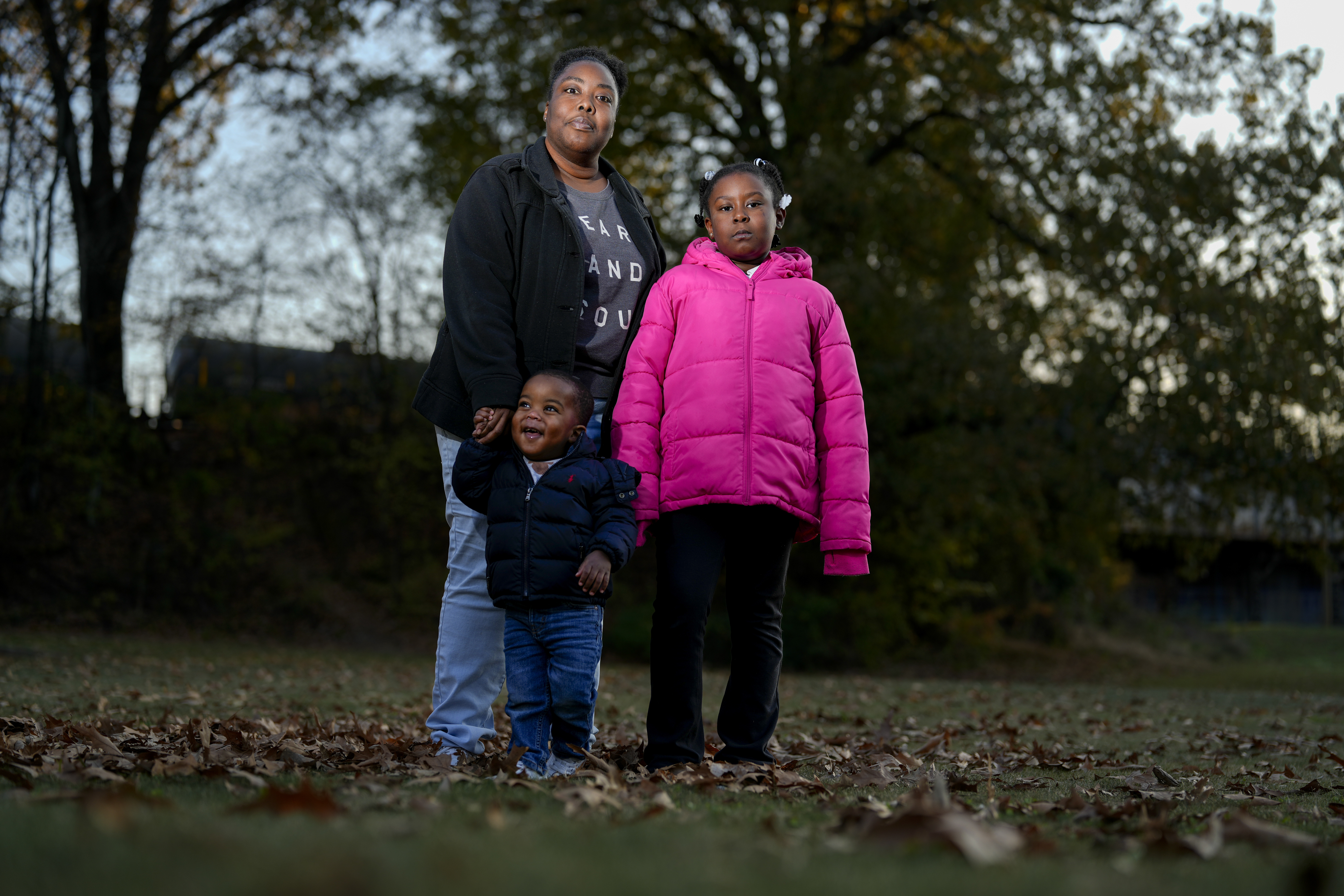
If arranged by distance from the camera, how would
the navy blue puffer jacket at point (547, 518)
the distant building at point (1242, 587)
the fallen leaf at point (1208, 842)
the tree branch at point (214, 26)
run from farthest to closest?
the distant building at point (1242, 587)
the tree branch at point (214, 26)
the navy blue puffer jacket at point (547, 518)
the fallen leaf at point (1208, 842)

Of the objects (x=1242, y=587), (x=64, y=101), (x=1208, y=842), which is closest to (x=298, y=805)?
(x=1208, y=842)

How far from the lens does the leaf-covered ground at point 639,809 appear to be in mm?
1589

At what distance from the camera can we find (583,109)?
380 centimetres

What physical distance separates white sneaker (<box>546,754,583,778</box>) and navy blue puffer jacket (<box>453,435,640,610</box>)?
0.46 metres

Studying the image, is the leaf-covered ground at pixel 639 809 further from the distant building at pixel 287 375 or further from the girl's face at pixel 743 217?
the distant building at pixel 287 375

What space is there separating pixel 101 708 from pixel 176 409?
1238cm

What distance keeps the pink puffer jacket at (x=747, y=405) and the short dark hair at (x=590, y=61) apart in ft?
2.28

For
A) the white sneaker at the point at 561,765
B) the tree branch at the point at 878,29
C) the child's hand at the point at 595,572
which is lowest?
the white sneaker at the point at 561,765

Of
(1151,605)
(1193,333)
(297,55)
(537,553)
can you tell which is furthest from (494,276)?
(1151,605)

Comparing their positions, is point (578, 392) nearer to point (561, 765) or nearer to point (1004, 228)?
point (561, 765)

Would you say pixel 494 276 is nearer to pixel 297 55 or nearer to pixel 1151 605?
pixel 297 55

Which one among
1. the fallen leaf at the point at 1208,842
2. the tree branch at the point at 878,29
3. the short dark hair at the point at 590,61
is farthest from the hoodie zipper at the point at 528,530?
the tree branch at the point at 878,29

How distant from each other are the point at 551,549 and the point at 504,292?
34.4 inches

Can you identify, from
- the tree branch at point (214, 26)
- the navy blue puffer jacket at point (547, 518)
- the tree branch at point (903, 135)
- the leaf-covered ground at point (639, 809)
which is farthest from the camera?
the tree branch at point (214, 26)
